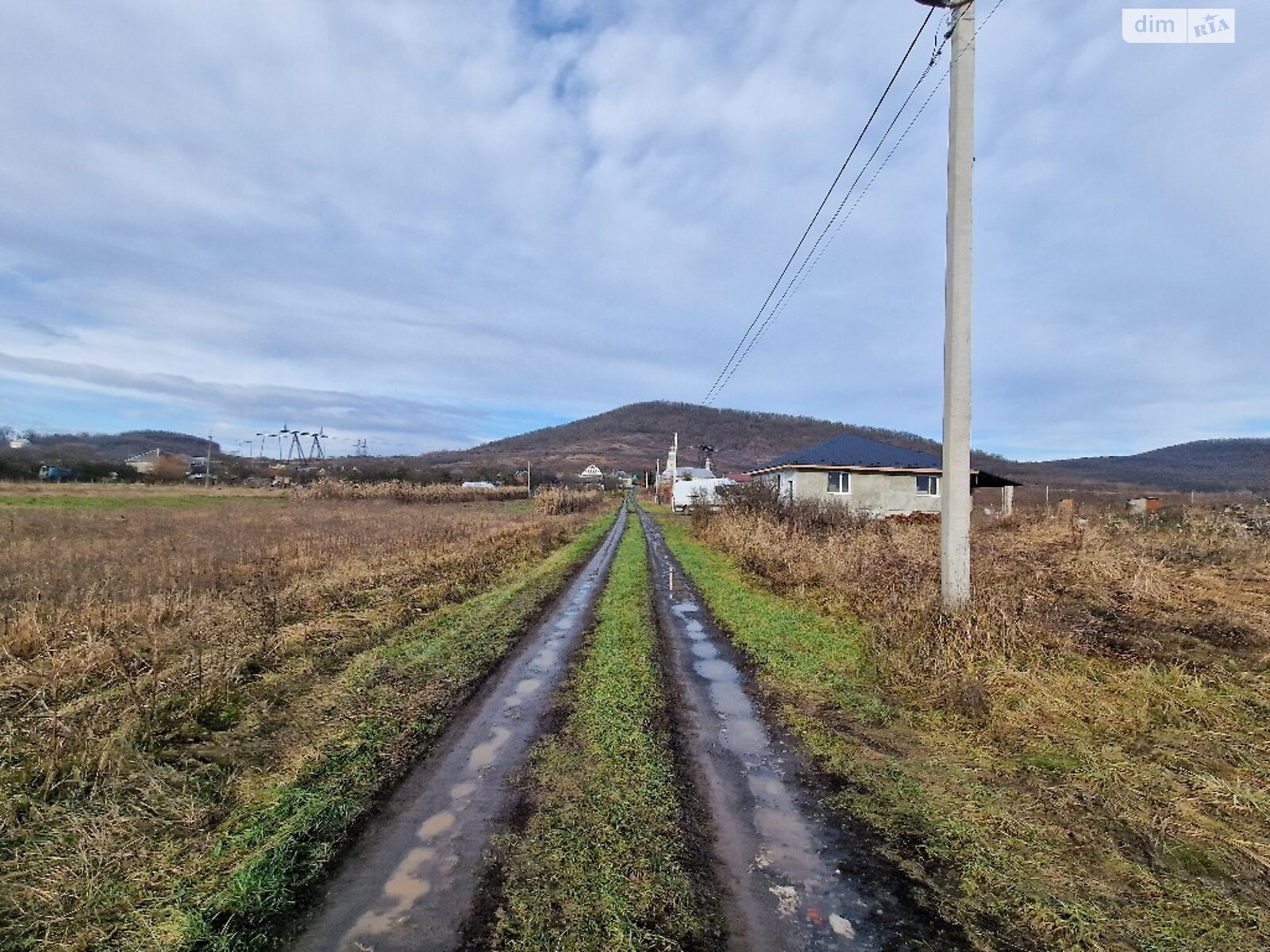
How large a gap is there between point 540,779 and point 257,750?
217 centimetres

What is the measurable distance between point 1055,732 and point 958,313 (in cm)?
440

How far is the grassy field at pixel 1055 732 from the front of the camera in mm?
2975

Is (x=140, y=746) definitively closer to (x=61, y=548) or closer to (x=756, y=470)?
(x=61, y=548)

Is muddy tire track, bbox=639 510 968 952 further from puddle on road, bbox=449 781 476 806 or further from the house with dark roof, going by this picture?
the house with dark roof

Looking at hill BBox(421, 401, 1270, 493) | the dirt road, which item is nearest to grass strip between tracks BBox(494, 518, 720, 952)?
the dirt road

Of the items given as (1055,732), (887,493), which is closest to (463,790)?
(1055,732)

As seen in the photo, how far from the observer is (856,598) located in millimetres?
9438

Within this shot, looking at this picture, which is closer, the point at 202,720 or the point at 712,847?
the point at 712,847

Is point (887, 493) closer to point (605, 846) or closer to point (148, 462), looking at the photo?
point (605, 846)

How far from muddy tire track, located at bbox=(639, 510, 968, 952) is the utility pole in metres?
3.11

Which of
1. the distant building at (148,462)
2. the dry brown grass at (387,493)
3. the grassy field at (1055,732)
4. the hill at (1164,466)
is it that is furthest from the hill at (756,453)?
the grassy field at (1055,732)

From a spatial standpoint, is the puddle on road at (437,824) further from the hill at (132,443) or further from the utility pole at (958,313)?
the hill at (132,443)

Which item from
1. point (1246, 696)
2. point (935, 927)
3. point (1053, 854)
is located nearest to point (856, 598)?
point (1246, 696)

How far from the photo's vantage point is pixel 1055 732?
4.83 metres
